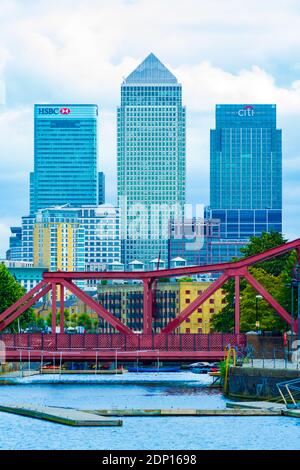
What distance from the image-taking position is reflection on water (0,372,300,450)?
89.1 meters

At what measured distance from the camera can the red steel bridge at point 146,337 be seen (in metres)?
144

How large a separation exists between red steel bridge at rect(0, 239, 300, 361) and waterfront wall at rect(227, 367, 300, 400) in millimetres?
19682

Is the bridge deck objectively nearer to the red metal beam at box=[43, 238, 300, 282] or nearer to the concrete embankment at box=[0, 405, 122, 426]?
the red metal beam at box=[43, 238, 300, 282]

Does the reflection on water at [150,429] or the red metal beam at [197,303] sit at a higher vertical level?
the red metal beam at [197,303]

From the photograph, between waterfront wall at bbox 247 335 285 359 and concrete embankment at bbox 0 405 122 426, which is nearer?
concrete embankment at bbox 0 405 122 426

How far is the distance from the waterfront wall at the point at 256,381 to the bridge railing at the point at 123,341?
2418cm

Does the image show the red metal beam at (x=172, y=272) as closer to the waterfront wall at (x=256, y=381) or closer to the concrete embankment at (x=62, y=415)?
the waterfront wall at (x=256, y=381)

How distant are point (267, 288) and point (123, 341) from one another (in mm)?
31093

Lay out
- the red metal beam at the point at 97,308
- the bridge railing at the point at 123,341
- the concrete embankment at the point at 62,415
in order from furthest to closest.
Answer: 1. the bridge railing at the point at 123,341
2. the red metal beam at the point at 97,308
3. the concrete embankment at the point at 62,415

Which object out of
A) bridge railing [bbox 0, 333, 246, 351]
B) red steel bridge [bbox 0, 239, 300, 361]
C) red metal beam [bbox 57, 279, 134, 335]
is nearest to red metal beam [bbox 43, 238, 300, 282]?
red steel bridge [bbox 0, 239, 300, 361]

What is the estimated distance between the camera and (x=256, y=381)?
117062 mm

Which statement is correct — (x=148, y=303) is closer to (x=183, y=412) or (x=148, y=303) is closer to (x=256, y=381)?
(x=256, y=381)

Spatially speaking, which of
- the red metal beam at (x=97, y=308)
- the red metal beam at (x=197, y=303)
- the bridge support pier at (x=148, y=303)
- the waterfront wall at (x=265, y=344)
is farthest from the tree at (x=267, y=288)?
the red metal beam at (x=97, y=308)
